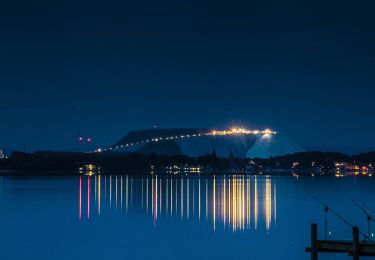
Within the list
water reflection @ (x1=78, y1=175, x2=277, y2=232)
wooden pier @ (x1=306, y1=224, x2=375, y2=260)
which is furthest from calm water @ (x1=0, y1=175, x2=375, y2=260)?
wooden pier @ (x1=306, y1=224, x2=375, y2=260)

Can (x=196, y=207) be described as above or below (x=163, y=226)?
above

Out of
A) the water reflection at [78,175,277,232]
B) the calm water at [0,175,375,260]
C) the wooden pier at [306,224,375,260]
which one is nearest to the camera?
the wooden pier at [306,224,375,260]

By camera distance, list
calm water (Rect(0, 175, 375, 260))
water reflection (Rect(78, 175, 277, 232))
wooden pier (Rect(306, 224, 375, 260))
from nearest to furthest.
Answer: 1. wooden pier (Rect(306, 224, 375, 260))
2. calm water (Rect(0, 175, 375, 260))
3. water reflection (Rect(78, 175, 277, 232))

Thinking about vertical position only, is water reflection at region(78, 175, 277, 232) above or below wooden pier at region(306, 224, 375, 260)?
below

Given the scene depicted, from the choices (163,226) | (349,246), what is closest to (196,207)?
(163,226)

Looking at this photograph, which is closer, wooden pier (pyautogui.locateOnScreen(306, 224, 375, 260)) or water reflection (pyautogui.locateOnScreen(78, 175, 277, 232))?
wooden pier (pyautogui.locateOnScreen(306, 224, 375, 260))

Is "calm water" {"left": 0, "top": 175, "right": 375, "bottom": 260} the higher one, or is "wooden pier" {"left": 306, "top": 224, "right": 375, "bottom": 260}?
"wooden pier" {"left": 306, "top": 224, "right": 375, "bottom": 260}

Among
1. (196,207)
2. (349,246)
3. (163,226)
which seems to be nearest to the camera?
(349,246)

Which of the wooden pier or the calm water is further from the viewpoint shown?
the calm water

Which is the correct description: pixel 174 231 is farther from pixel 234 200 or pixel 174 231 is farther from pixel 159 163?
pixel 159 163

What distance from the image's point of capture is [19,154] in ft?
573

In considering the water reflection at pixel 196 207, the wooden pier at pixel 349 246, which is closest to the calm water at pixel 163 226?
the water reflection at pixel 196 207

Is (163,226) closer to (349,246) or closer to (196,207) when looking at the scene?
(196,207)

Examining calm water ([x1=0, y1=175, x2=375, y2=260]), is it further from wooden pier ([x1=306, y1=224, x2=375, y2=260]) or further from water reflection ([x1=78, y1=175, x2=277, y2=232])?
wooden pier ([x1=306, y1=224, x2=375, y2=260])
